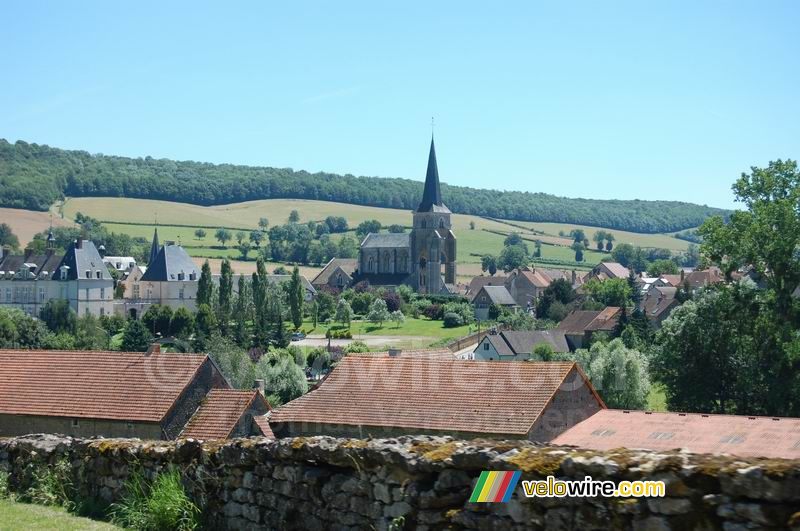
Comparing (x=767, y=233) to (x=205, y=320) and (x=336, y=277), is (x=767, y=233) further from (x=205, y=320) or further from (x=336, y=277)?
(x=336, y=277)

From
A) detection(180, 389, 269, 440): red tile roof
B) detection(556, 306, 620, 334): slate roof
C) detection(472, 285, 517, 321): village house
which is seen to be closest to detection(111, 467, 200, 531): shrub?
detection(180, 389, 269, 440): red tile roof

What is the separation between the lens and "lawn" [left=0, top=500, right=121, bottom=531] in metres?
8.73

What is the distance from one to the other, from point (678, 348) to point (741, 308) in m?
3.77

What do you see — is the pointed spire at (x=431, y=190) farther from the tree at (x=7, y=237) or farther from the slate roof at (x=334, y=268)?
the tree at (x=7, y=237)

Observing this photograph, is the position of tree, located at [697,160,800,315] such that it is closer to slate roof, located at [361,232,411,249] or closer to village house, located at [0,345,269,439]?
village house, located at [0,345,269,439]

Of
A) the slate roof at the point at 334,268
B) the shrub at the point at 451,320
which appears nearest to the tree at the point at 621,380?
the shrub at the point at 451,320

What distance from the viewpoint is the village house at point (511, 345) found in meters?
75.4

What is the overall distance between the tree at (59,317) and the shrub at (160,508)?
8199cm

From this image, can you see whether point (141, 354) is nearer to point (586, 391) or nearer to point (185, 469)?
point (586, 391)

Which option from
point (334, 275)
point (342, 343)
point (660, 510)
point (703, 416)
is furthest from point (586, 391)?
point (334, 275)

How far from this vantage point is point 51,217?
18988cm

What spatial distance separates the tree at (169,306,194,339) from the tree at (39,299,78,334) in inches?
323

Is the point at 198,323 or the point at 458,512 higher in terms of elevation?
the point at 458,512

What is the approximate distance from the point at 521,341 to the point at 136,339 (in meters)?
29.4
